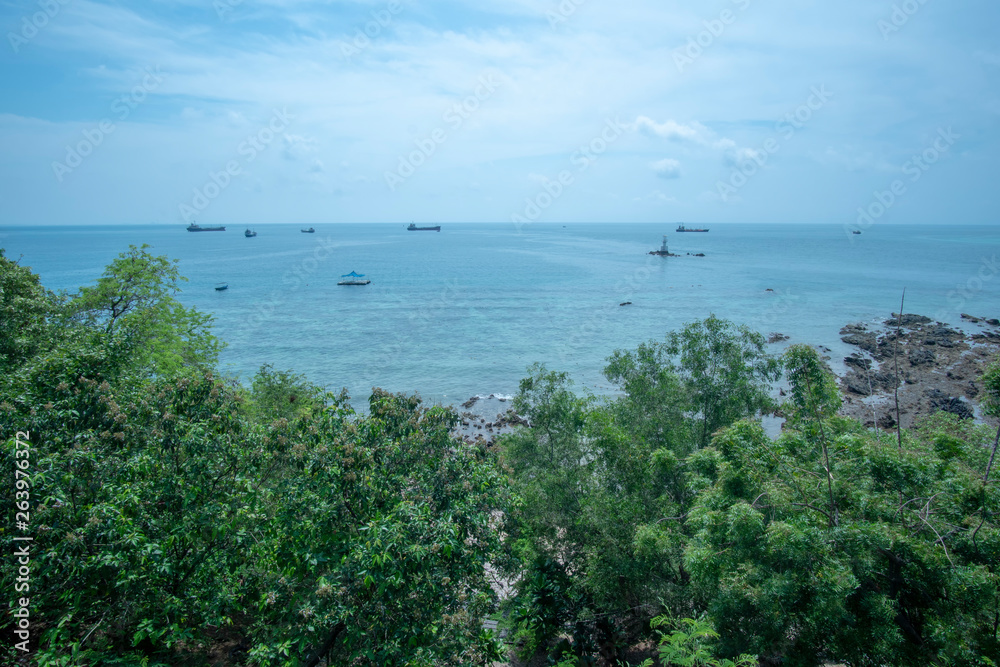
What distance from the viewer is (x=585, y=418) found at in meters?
15.4

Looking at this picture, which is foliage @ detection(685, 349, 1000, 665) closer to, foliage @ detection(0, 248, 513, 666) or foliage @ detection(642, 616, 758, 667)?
foliage @ detection(642, 616, 758, 667)

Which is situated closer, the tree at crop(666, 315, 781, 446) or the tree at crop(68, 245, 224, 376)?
the tree at crop(666, 315, 781, 446)

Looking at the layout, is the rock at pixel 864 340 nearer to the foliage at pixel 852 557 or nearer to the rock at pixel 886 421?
the rock at pixel 886 421

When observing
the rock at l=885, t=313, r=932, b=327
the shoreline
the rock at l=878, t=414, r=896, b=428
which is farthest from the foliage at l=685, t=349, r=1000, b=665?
the rock at l=885, t=313, r=932, b=327

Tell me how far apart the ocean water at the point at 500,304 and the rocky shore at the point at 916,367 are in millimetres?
2131

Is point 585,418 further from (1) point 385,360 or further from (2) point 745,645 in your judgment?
(1) point 385,360

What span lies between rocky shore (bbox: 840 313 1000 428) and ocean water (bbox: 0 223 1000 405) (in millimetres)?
2131

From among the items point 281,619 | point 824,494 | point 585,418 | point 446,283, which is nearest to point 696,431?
point 585,418

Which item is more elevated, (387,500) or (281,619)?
(387,500)

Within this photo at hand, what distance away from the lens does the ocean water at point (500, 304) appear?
42.1 m

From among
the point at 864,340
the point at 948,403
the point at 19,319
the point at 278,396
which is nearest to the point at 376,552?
the point at 19,319

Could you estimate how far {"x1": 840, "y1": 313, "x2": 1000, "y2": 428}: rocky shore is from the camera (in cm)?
3237

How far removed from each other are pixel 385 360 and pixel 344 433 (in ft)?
112

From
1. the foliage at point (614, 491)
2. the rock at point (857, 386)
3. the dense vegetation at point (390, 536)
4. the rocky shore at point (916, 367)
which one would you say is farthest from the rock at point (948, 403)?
the dense vegetation at point (390, 536)
